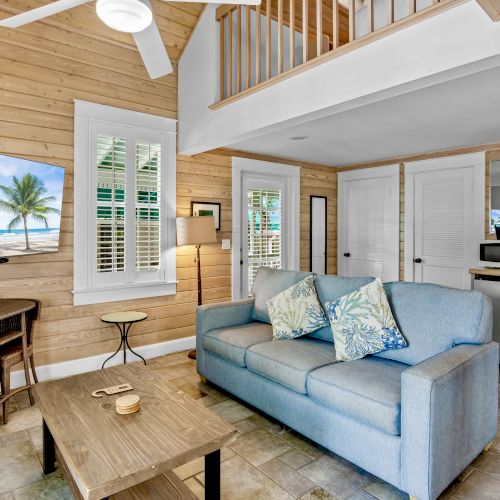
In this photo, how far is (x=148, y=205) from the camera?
3.90 meters

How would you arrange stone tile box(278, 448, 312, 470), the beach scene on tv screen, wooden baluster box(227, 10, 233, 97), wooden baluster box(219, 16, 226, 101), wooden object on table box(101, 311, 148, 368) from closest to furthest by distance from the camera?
stone tile box(278, 448, 312, 470) → the beach scene on tv screen → wooden object on table box(101, 311, 148, 368) → wooden baluster box(227, 10, 233, 97) → wooden baluster box(219, 16, 226, 101)

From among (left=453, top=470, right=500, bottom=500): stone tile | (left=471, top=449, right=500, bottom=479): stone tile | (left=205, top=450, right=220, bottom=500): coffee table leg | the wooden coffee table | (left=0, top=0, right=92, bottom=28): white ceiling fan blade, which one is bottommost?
(left=453, top=470, right=500, bottom=500): stone tile

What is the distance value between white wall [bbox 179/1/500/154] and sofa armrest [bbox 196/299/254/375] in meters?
1.50

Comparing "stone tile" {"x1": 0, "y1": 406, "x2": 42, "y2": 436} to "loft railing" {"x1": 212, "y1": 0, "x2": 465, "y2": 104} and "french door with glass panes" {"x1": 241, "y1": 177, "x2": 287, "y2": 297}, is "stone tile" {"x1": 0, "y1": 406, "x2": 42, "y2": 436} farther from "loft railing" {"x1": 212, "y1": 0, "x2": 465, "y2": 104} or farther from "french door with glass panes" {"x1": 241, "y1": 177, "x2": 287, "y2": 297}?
"loft railing" {"x1": 212, "y1": 0, "x2": 465, "y2": 104}

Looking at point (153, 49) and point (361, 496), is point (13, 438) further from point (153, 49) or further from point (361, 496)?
point (153, 49)

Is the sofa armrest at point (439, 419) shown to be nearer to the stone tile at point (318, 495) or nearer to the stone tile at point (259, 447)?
the stone tile at point (318, 495)

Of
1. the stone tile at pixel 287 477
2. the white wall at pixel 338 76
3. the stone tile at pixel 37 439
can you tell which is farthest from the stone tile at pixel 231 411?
the white wall at pixel 338 76

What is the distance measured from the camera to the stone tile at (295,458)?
7.13ft

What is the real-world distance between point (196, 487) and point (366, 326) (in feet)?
4.22

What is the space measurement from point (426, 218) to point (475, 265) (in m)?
0.81

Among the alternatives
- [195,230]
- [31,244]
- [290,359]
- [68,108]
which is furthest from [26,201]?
[290,359]

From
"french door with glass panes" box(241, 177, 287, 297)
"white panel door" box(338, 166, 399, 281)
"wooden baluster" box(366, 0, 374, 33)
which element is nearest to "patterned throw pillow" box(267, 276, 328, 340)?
"wooden baluster" box(366, 0, 374, 33)

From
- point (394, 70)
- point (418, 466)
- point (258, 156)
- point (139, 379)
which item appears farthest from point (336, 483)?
point (258, 156)

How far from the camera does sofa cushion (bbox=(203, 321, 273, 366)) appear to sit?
2820mm
